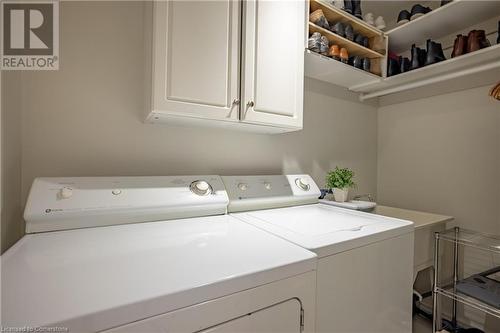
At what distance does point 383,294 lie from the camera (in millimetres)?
919

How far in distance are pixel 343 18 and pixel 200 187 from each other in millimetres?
Answer: 1483

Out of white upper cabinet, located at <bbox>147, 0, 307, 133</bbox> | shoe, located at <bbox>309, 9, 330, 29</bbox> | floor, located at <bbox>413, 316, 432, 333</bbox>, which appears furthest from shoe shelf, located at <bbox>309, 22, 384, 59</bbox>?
floor, located at <bbox>413, 316, 432, 333</bbox>

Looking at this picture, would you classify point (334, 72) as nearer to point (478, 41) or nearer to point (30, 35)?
point (478, 41)

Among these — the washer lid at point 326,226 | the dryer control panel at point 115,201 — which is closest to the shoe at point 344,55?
the washer lid at point 326,226

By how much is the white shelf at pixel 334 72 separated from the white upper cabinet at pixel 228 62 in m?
0.20

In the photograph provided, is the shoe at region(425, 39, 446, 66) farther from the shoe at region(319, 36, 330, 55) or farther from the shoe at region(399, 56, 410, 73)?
the shoe at region(319, 36, 330, 55)

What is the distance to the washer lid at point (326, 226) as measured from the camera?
789mm

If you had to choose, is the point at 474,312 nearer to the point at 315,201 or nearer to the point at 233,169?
the point at 315,201

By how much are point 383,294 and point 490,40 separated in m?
1.86

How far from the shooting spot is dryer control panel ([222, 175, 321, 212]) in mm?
1274

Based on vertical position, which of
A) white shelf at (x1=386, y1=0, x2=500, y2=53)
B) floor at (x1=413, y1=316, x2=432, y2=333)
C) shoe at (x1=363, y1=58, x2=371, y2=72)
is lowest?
floor at (x1=413, y1=316, x2=432, y2=333)

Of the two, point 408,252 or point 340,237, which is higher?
point 340,237

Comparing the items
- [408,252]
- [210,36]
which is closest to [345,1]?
[210,36]

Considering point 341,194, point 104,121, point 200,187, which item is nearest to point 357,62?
point 341,194
